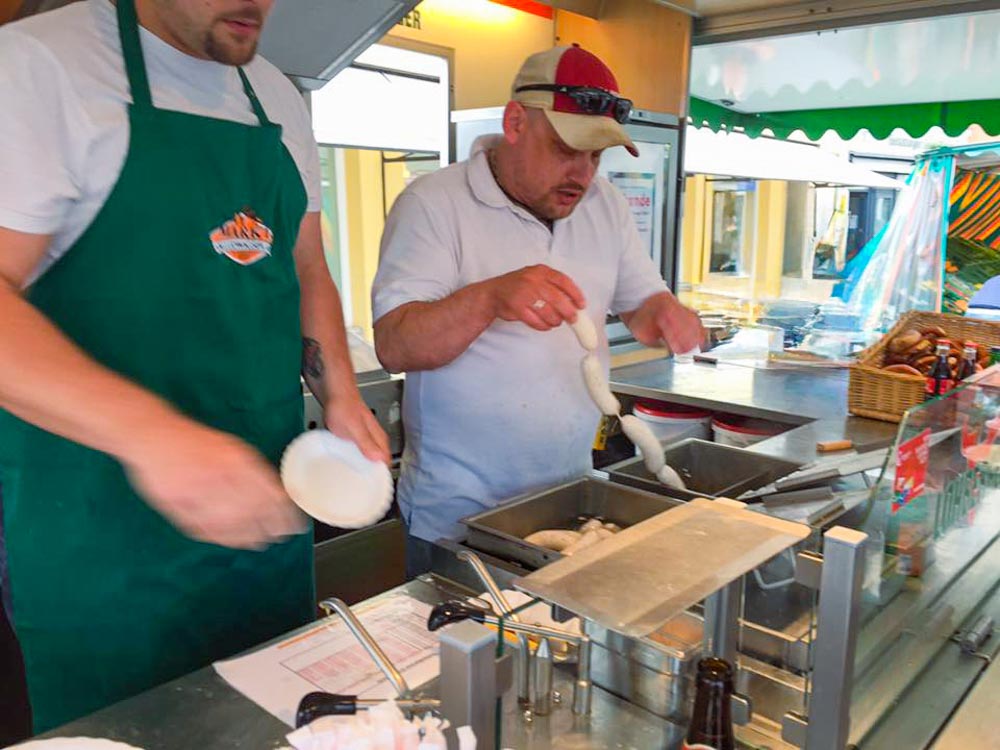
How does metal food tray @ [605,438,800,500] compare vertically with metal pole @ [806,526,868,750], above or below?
below

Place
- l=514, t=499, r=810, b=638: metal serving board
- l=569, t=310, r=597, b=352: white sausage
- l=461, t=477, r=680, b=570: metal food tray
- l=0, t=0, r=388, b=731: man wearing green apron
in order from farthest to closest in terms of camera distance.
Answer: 1. l=569, t=310, r=597, b=352: white sausage
2. l=461, t=477, r=680, b=570: metal food tray
3. l=0, t=0, r=388, b=731: man wearing green apron
4. l=514, t=499, r=810, b=638: metal serving board

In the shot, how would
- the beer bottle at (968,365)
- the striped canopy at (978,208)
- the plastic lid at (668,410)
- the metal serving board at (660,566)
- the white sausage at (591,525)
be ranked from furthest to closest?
the striped canopy at (978,208) → the plastic lid at (668,410) → the beer bottle at (968,365) → the white sausage at (591,525) → the metal serving board at (660,566)

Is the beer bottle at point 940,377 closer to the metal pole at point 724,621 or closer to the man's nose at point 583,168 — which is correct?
the man's nose at point 583,168

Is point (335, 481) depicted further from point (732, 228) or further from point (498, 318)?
point (732, 228)

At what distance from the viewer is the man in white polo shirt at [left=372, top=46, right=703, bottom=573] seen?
1.63 m

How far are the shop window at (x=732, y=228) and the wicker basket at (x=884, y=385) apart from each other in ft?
17.6

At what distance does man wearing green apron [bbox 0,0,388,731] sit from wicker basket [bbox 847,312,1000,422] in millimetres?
1765

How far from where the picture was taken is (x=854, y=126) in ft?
14.3

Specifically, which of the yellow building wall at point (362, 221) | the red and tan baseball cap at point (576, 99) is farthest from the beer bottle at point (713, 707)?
the yellow building wall at point (362, 221)

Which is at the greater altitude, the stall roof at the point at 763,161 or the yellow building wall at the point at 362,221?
the stall roof at the point at 763,161

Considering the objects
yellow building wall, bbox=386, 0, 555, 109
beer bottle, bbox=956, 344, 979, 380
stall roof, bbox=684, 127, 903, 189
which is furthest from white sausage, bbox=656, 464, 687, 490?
stall roof, bbox=684, 127, 903, 189

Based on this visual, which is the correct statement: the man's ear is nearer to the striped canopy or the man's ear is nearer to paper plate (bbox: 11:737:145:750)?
paper plate (bbox: 11:737:145:750)

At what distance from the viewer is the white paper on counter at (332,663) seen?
96cm

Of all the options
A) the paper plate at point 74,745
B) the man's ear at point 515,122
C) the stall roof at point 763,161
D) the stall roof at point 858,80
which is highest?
the stall roof at point 858,80
